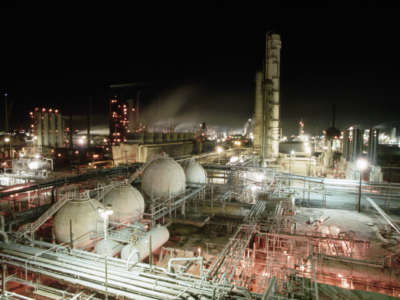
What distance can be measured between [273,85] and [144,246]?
29789 mm

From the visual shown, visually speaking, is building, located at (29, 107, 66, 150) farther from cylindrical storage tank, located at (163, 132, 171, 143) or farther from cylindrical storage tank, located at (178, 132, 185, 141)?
cylindrical storage tank, located at (178, 132, 185, 141)

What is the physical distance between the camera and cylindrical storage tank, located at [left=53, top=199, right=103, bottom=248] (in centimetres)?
1600

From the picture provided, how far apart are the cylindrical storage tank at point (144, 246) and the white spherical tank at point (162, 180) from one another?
5.84 meters

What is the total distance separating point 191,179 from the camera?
2956 cm

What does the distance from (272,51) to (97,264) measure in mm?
35114

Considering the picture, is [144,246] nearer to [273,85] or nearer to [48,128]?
[273,85]

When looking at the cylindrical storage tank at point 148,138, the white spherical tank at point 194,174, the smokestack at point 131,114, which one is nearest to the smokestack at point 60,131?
the smokestack at point 131,114

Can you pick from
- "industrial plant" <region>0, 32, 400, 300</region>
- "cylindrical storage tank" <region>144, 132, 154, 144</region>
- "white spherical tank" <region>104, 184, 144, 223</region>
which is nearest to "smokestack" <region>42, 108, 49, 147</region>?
"industrial plant" <region>0, 32, 400, 300</region>

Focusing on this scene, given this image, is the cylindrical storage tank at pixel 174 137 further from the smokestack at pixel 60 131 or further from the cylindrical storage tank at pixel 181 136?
the smokestack at pixel 60 131

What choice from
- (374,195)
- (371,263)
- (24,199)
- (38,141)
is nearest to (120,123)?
(38,141)

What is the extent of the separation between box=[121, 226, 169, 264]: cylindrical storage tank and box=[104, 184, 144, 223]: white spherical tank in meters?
2.47

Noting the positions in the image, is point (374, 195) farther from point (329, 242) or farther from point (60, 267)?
point (60, 267)

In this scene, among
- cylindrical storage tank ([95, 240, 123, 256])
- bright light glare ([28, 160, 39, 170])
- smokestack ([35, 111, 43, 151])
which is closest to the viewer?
cylindrical storage tank ([95, 240, 123, 256])

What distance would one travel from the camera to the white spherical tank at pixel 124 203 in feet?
60.8
